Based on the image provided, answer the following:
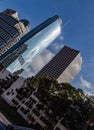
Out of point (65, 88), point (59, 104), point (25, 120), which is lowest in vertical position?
point (25, 120)

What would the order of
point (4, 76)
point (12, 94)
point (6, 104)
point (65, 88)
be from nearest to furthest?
1. point (65, 88)
2. point (6, 104)
3. point (12, 94)
4. point (4, 76)

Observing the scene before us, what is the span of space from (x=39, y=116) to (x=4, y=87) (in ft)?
71.9

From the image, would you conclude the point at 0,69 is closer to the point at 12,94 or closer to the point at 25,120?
the point at 12,94

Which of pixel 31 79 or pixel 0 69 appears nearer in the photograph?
pixel 31 79

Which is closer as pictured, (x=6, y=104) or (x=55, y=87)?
(x=55, y=87)

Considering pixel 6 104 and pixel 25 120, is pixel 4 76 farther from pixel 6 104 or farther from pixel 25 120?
pixel 25 120

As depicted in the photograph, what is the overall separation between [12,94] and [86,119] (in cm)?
3178

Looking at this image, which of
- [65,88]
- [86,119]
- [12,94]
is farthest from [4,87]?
[86,119]

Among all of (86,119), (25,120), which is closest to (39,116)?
(25,120)

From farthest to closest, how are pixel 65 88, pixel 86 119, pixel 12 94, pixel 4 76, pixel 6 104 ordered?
1. pixel 4 76
2. pixel 12 94
3. pixel 6 104
4. pixel 65 88
5. pixel 86 119

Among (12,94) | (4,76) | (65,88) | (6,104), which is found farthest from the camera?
(4,76)

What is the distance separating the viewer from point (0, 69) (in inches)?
4496

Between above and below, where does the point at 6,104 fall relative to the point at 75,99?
below

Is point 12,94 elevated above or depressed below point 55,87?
below
